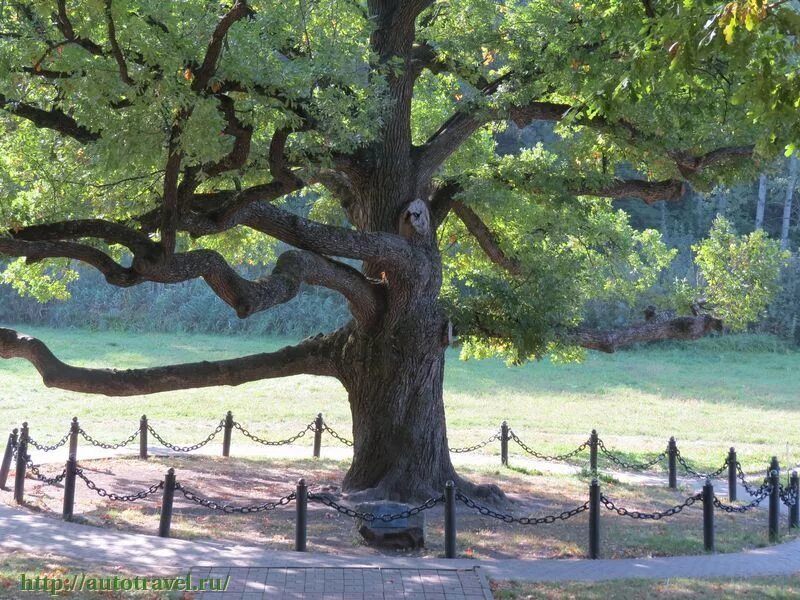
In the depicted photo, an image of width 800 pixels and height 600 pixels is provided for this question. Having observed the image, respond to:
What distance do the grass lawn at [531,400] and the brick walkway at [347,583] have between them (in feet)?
38.4

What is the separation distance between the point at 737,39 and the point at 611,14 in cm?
481

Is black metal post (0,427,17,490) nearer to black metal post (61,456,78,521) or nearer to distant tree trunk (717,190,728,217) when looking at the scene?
black metal post (61,456,78,521)

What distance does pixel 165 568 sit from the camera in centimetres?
917

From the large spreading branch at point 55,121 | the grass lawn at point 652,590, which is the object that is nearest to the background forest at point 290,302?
the large spreading branch at point 55,121

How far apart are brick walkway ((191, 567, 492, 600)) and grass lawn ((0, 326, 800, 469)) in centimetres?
1172

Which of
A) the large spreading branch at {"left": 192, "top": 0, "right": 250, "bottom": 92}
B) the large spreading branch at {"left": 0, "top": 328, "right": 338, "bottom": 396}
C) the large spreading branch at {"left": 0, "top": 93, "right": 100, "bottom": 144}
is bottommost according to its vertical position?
the large spreading branch at {"left": 0, "top": 328, "right": 338, "bottom": 396}

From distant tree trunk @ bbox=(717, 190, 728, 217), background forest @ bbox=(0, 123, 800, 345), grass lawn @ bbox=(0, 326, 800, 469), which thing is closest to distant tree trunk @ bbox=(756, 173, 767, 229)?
background forest @ bbox=(0, 123, 800, 345)

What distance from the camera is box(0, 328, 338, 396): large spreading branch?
1282cm

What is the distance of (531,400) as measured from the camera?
98.4 ft

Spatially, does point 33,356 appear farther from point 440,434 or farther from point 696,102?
point 696,102

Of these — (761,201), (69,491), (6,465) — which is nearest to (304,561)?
(69,491)

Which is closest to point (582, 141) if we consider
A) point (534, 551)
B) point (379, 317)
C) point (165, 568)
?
point (379, 317)

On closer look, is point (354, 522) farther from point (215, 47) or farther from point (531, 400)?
point (531, 400)

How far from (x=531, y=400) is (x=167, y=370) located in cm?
1804
